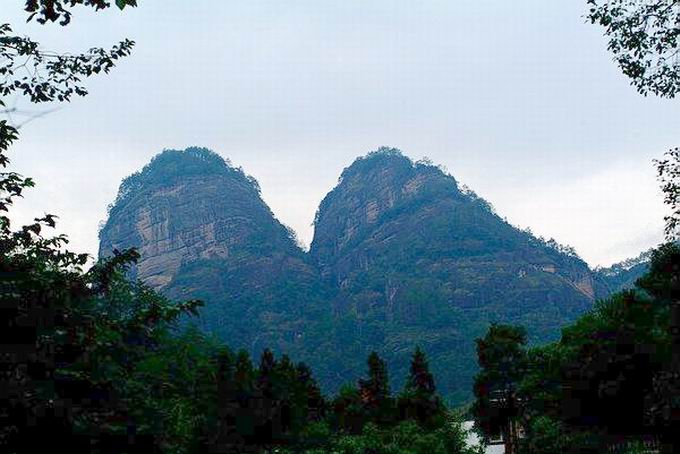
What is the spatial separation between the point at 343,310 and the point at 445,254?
84.0 feet

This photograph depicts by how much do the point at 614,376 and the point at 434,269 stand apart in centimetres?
12445

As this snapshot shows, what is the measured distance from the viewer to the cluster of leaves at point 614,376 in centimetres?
1925

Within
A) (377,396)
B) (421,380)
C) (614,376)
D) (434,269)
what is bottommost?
(614,376)

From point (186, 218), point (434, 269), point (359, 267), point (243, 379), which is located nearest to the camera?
point (243, 379)

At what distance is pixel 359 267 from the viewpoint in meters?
168

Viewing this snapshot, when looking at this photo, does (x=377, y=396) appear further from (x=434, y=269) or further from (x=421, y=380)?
(x=434, y=269)

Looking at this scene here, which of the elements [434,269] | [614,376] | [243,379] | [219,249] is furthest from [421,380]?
[219,249]

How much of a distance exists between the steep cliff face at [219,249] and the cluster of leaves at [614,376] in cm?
10208

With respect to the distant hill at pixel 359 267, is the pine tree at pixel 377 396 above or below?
below

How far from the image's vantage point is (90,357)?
20.7 feet

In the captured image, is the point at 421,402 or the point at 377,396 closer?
the point at 377,396

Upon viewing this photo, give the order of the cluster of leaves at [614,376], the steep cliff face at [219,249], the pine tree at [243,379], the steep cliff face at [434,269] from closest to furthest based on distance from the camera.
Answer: the cluster of leaves at [614,376]
the pine tree at [243,379]
the steep cliff face at [434,269]
the steep cliff face at [219,249]

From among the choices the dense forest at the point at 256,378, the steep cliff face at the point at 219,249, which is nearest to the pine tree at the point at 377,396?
the dense forest at the point at 256,378

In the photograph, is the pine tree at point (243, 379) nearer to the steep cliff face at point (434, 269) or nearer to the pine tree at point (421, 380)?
the pine tree at point (421, 380)
